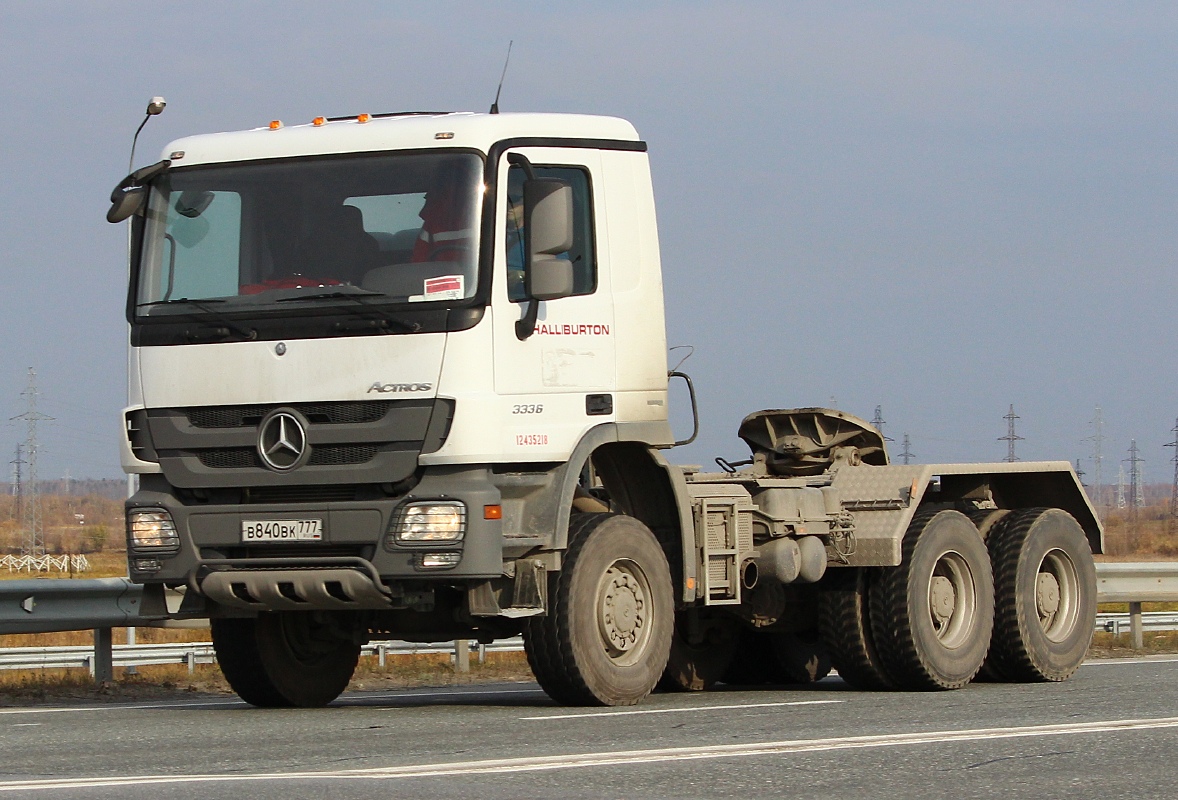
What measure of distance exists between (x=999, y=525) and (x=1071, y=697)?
2.60 metres

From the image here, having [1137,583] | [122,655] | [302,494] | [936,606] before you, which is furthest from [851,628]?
[122,655]

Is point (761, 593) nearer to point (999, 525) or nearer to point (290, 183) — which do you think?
point (999, 525)

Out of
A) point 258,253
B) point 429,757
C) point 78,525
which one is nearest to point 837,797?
point 429,757

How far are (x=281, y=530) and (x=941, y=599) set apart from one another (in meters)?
4.67

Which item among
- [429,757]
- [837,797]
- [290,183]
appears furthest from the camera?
[290,183]

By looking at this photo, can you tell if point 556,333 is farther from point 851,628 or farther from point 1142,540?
point 1142,540

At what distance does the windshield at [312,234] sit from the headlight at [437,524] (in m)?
1.06

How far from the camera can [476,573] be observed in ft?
31.8

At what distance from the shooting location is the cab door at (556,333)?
995cm

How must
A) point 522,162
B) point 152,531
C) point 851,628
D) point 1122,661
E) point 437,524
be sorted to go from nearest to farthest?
point 437,524 < point 522,162 < point 152,531 < point 851,628 < point 1122,661

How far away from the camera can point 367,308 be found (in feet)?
32.3

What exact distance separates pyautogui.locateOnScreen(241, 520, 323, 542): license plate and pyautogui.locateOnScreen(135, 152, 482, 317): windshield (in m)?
1.12

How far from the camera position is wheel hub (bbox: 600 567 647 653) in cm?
1041

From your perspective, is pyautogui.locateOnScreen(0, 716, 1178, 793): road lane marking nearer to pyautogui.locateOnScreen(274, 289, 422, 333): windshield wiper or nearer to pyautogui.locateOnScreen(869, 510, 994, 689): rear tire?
pyautogui.locateOnScreen(274, 289, 422, 333): windshield wiper
